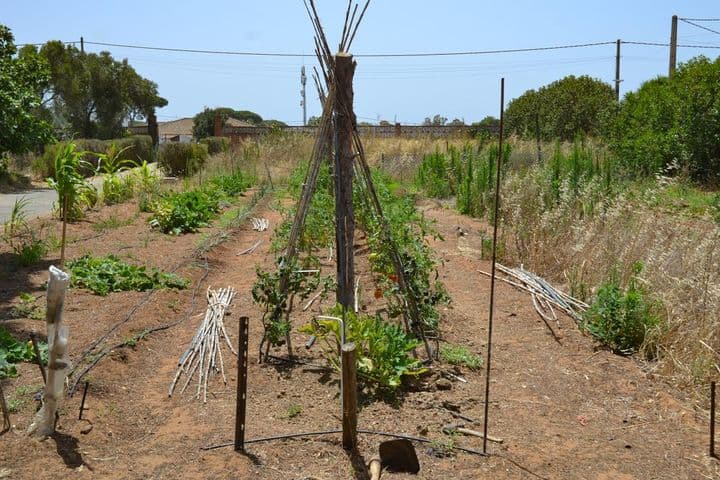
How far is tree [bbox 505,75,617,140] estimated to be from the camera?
23.6 m

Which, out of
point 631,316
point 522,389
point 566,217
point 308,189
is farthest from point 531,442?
point 566,217

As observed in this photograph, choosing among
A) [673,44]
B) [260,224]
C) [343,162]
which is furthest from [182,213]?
[673,44]

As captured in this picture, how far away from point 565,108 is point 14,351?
2231 centimetres

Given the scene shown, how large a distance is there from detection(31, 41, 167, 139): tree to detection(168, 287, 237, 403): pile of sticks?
27.3 metres

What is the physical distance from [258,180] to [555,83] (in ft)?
46.1

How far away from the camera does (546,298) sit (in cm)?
612

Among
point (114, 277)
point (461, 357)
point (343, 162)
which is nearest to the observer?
point (343, 162)

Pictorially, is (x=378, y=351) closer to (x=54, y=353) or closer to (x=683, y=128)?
(x=54, y=353)

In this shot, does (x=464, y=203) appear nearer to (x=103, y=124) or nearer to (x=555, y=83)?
(x=555, y=83)

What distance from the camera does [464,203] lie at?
443 inches

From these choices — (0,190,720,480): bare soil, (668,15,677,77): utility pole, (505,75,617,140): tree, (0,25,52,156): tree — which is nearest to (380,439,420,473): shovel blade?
(0,190,720,480): bare soil

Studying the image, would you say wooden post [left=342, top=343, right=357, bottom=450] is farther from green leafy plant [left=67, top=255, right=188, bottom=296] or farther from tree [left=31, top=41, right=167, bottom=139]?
tree [left=31, top=41, right=167, bottom=139]

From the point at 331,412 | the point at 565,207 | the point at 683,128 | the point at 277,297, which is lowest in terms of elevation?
the point at 331,412

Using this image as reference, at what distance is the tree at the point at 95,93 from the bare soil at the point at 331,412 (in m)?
26.2
